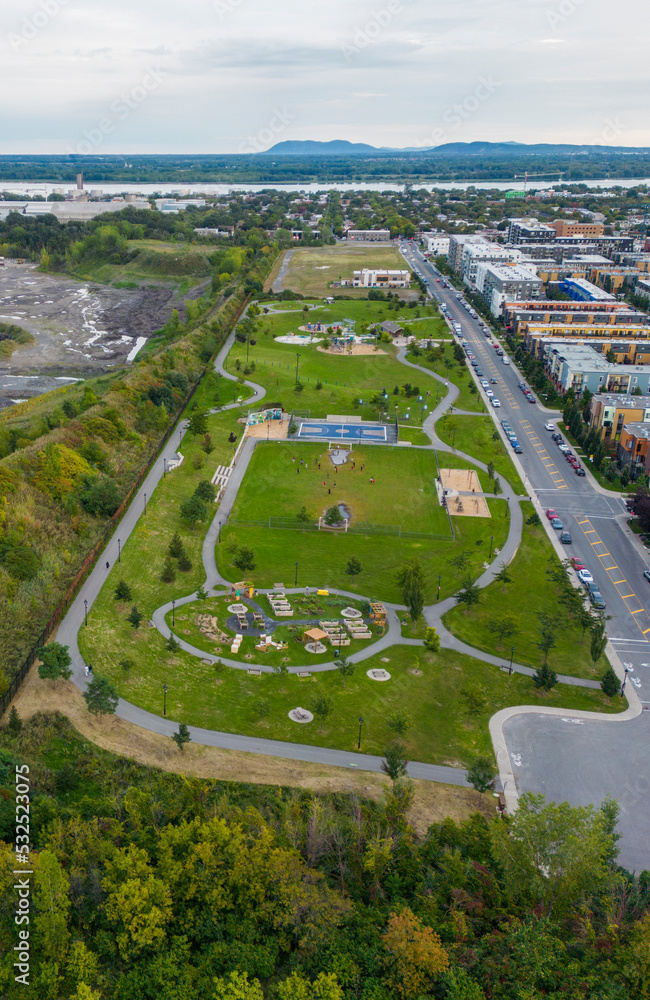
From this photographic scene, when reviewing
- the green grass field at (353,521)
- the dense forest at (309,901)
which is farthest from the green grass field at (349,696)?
the green grass field at (353,521)

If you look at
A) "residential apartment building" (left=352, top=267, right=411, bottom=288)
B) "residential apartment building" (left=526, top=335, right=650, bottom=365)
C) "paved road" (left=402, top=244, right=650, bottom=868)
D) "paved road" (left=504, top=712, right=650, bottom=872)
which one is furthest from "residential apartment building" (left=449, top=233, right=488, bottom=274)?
"paved road" (left=504, top=712, right=650, bottom=872)

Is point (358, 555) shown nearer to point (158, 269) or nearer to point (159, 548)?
point (159, 548)

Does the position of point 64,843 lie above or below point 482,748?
above

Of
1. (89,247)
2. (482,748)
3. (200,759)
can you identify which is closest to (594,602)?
(482,748)

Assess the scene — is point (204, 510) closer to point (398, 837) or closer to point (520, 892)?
point (398, 837)

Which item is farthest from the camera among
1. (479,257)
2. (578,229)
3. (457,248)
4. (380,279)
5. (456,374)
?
(578,229)

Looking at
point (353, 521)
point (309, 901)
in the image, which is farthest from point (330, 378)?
point (309, 901)

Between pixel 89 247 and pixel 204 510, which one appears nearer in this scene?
pixel 204 510

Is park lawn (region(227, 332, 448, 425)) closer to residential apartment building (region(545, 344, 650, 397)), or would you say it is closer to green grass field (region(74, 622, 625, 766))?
residential apartment building (region(545, 344, 650, 397))
